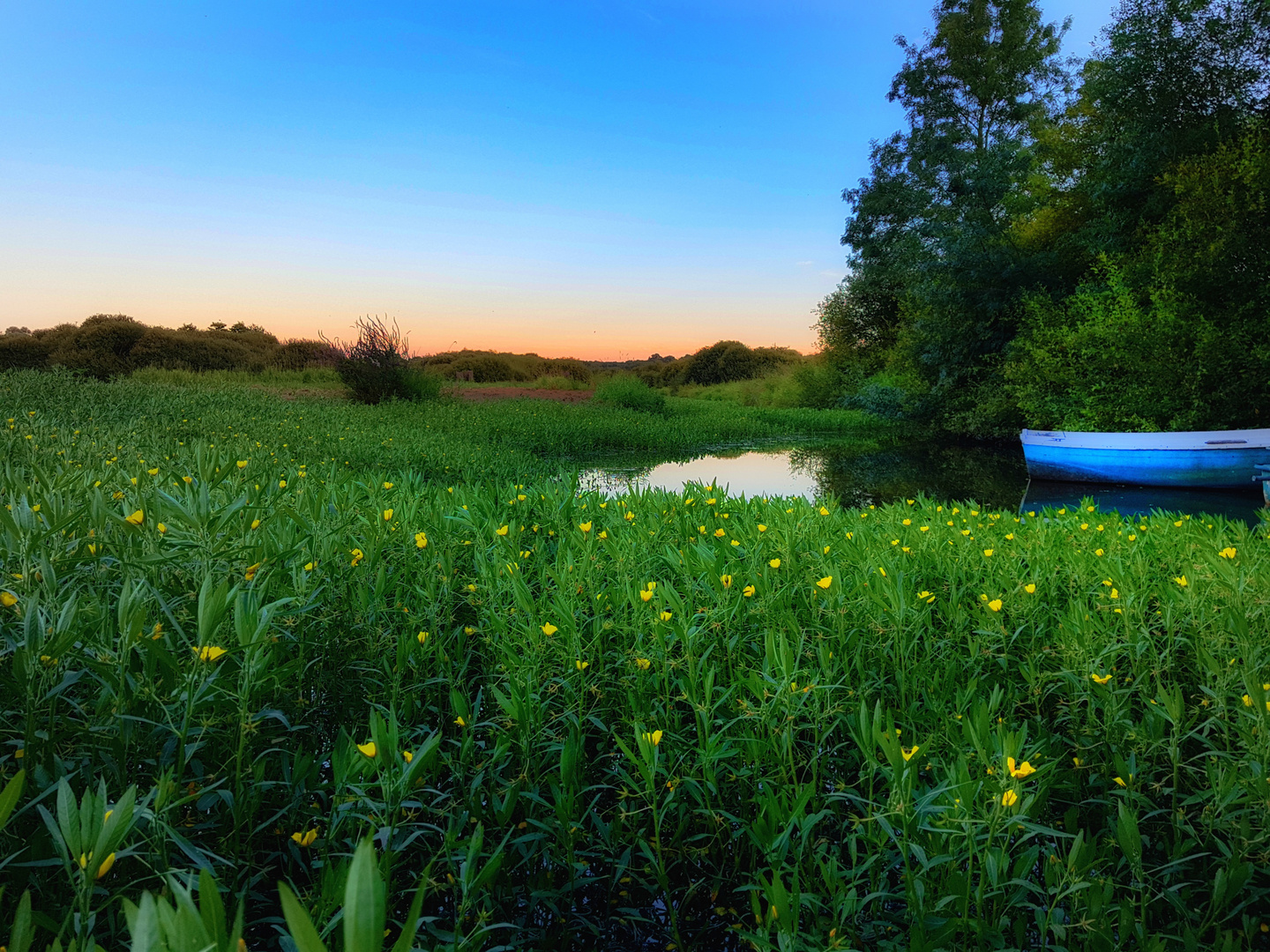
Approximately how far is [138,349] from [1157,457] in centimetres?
3425

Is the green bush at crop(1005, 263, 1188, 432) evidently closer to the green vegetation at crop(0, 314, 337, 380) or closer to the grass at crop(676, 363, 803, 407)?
the grass at crop(676, 363, 803, 407)

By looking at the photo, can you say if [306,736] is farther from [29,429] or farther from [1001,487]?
[1001,487]

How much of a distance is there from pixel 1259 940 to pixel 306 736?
289 cm

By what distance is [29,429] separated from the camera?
6969 millimetres

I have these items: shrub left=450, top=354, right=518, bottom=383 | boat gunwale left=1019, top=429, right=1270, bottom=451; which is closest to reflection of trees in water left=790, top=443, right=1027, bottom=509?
boat gunwale left=1019, top=429, right=1270, bottom=451

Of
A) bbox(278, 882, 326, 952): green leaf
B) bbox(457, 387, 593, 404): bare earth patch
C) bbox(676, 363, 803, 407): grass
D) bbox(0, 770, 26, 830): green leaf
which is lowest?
bbox(0, 770, 26, 830): green leaf

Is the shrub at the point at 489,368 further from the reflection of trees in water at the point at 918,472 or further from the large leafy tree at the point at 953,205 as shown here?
the reflection of trees in water at the point at 918,472

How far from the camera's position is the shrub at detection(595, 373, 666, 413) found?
74.9 feet

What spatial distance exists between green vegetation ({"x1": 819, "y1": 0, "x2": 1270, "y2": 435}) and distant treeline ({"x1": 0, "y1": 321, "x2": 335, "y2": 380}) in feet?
70.8

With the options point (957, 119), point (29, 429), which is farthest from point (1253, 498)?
point (957, 119)

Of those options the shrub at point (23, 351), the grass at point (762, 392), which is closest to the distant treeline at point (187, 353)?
the shrub at point (23, 351)

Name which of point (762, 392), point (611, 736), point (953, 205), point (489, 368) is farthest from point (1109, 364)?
point (489, 368)

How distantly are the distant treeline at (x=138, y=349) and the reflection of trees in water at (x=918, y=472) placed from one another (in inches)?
773

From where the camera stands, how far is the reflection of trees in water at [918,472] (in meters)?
10.6
